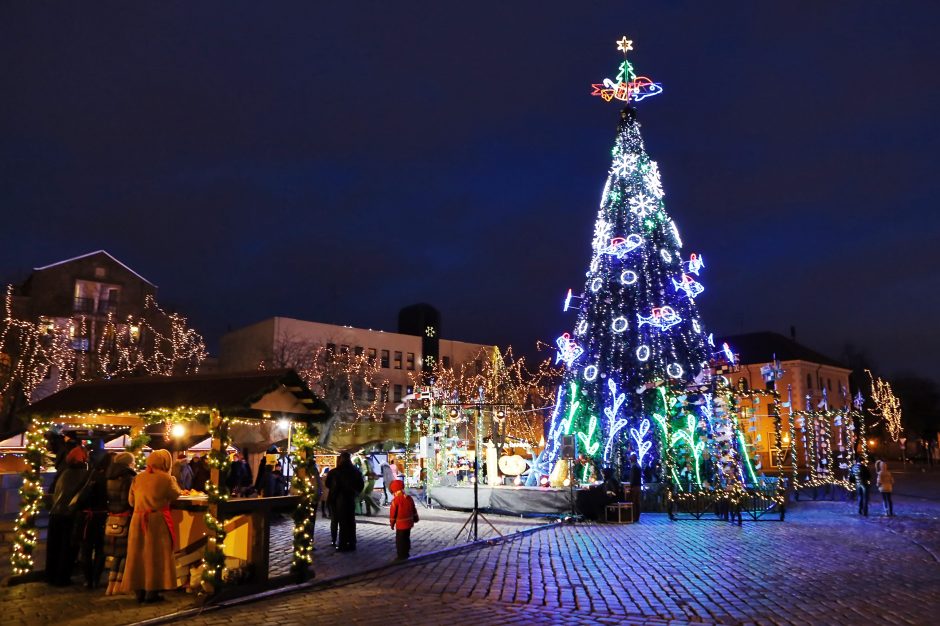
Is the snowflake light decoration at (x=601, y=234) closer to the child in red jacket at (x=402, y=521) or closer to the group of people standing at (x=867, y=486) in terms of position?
the group of people standing at (x=867, y=486)

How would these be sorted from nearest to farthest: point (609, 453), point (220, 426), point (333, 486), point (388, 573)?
1. point (220, 426)
2. point (388, 573)
3. point (333, 486)
4. point (609, 453)

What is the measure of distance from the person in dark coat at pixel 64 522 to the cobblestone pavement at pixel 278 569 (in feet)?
0.75

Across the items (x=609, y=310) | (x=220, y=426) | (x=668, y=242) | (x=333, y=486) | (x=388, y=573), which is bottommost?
(x=388, y=573)

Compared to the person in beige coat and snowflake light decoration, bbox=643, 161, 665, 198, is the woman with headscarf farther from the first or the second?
snowflake light decoration, bbox=643, 161, 665, 198

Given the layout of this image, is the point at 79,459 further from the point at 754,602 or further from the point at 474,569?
the point at 754,602

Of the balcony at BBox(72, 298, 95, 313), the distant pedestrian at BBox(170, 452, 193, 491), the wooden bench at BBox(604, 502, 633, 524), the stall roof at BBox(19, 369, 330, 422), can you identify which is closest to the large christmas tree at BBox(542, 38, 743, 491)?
the wooden bench at BBox(604, 502, 633, 524)

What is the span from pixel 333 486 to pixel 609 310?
445 inches

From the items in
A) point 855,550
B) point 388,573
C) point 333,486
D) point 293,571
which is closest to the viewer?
point 293,571

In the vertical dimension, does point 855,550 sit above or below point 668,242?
below

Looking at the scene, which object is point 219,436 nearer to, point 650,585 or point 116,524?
point 116,524

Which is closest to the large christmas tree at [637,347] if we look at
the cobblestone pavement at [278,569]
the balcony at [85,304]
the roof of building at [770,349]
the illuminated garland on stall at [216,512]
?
the cobblestone pavement at [278,569]

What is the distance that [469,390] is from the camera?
5172cm

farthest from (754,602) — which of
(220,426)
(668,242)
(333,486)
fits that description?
(668,242)

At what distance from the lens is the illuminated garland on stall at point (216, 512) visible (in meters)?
8.93
